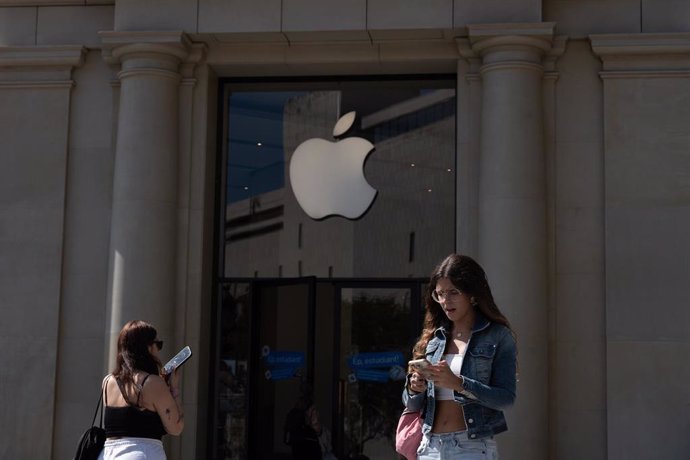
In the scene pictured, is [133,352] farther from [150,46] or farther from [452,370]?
[150,46]

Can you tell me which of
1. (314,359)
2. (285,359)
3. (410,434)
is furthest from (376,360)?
(410,434)

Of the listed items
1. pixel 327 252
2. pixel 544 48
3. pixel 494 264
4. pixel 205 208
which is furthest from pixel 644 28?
pixel 205 208

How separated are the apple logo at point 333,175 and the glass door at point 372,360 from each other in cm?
103

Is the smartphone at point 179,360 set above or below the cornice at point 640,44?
below

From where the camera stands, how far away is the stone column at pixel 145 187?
12.8 m

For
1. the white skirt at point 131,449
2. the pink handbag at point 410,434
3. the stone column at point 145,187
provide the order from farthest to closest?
1. the stone column at point 145,187
2. the white skirt at point 131,449
3. the pink handbag at point 410,434

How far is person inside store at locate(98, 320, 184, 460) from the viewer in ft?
22.9

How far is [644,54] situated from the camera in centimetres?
1265

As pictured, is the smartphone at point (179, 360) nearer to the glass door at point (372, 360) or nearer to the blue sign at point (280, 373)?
the glass door at point (372, 360)

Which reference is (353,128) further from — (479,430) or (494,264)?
(479,430)

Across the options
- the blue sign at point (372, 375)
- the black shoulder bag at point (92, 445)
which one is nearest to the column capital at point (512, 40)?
the blue sign at point (372, 375)

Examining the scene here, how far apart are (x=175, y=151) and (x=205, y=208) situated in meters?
0.76

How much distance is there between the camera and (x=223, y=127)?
1423 centimetres

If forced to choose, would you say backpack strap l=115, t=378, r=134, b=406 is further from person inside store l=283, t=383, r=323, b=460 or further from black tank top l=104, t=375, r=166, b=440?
person inside store l=283, t=383, r=323, b=460
